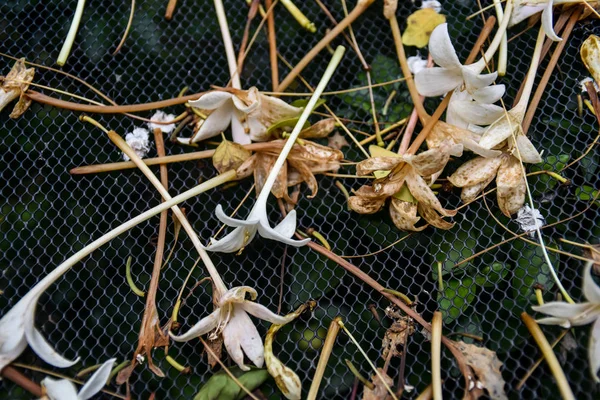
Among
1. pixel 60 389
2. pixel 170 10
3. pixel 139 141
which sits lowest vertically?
pixel 60 389

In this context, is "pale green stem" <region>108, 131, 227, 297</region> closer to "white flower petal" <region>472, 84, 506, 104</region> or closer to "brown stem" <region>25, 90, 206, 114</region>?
"brown stem" <region>25, 90, 206, 114</region>

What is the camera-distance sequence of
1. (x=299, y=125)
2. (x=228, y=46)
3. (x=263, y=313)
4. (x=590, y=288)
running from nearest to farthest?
1. (x=590, y=288)
2. (x=263, y=313)
3. (x=299, y=125)
4. (x=228, y=46)

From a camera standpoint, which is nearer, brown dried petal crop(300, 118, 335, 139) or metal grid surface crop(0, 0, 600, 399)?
metal grid surface crop(0, 0, 600, 399)

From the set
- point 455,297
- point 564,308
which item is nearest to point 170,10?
point 455,297

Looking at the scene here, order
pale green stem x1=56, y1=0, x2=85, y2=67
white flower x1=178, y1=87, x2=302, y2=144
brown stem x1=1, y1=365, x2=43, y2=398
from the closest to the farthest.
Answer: brown stem x1=1, y1=365, x2=43, y2=398
white flower x1=178, y1=87, x2=302, y2=144
pale green stem x1=56, y1=0, x2=85, y2=67

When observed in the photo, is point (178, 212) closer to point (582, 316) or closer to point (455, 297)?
point (455, 297)

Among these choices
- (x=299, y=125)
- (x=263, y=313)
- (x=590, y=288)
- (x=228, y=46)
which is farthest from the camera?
(x=228, y=46)

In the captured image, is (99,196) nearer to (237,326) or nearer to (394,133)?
(237,326)

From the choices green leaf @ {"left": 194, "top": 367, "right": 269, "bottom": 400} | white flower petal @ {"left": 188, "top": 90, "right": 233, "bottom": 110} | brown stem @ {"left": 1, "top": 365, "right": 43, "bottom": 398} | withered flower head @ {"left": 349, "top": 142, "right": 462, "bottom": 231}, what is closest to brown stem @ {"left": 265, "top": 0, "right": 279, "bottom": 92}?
white flower petal @ {"left": 188, "top": 90, "right": 233, "bottom": 110}
